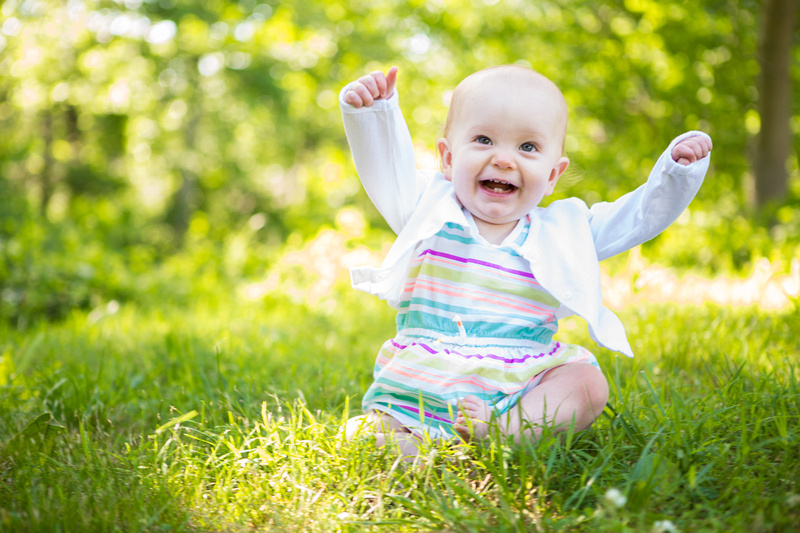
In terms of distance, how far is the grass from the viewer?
145 cm

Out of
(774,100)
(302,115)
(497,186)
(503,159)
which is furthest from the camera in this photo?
(302,115)

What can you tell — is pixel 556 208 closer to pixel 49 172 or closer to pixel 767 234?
pixel 767 234

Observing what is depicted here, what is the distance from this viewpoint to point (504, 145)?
1872 millimetres

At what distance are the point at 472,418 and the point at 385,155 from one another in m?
0.81

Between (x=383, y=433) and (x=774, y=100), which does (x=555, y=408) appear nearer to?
(x=383, y=433)

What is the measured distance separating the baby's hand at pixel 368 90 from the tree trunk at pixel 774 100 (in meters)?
5.14

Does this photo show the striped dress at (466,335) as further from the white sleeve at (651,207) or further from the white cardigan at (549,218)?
the white sleeve at (651,207)

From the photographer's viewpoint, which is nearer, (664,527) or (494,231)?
(664,527)

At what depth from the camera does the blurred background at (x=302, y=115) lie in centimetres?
565

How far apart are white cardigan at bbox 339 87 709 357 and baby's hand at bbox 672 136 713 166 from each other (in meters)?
0.02

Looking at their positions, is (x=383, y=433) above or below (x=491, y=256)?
below

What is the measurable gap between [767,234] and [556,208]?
429cm

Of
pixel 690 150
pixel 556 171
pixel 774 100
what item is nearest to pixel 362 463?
Result: pixel 556 171

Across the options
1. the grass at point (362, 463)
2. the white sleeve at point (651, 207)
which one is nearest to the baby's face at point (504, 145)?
the white sleeve at point (651, 207)
